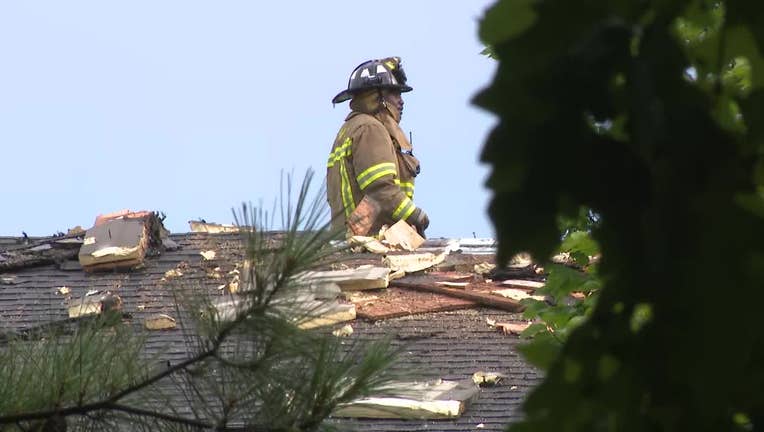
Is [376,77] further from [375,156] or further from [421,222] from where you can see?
[421,222]

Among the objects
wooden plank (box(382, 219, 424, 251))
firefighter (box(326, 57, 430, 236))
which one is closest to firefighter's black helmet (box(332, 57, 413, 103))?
firefighter (box(326, 57, 430, 236))

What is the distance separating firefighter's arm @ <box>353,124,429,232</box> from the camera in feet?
43.2

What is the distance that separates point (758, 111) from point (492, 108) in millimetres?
293

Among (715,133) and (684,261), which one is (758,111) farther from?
(684,261)

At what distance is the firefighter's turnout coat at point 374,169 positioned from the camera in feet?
43.4

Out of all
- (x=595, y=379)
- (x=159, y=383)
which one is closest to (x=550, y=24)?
(x=595, y=379)

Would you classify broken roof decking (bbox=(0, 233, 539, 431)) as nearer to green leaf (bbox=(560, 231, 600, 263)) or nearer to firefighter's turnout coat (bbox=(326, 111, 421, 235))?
green leaf (bbox=(560, 231, 600, 263))

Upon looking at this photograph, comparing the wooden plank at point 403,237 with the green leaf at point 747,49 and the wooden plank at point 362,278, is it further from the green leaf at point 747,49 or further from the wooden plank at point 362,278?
the green leaf at point 747,49

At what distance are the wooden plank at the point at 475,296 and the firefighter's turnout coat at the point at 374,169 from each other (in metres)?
3.01

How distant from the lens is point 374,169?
1334 centimetres

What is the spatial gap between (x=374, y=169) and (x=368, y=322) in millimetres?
4774

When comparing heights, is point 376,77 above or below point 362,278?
above

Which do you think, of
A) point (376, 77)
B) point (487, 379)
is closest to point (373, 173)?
point (376, 77)

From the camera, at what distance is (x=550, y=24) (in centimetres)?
151
